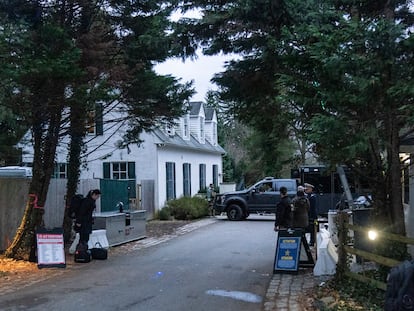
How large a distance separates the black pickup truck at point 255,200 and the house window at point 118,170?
4.81 meters

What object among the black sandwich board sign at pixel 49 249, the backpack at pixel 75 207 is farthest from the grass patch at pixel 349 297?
the backpack at pixel 75 207

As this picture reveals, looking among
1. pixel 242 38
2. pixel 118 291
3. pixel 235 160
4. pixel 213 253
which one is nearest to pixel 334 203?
pixel 213 253

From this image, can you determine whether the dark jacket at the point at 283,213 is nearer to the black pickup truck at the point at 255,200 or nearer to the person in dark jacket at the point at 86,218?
the person in dark jacket at the point at 86,218

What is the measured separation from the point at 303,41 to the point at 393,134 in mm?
1985

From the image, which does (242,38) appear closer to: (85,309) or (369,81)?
(369,81)

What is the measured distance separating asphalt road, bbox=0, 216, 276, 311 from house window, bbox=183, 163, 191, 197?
Answer: 14964 millimetres

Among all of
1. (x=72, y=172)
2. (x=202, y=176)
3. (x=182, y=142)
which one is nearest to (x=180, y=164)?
(x=182, y=142)

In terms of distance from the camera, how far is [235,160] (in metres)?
48.9

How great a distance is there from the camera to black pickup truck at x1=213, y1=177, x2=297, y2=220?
2442cm

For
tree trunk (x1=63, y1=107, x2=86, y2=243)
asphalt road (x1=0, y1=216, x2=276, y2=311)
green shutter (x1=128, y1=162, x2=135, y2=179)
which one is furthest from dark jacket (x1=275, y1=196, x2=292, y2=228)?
green shutter (x1=128, y1=162, x2=135, y2=179)

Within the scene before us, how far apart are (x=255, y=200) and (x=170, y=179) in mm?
5173

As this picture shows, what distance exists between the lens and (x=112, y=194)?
1758 centimetres

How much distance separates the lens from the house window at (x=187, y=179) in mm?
29906

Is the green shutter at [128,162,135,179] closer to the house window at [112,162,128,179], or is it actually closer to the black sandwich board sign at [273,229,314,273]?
the house window at [112,162,128,179]
